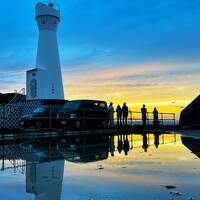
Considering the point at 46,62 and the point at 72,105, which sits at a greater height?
the point at 46,62

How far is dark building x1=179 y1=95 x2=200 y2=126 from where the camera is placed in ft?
80.7

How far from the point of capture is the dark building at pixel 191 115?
969 inches

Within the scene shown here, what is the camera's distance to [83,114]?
20188mm

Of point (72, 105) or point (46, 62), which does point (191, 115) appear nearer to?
point (72, 105)

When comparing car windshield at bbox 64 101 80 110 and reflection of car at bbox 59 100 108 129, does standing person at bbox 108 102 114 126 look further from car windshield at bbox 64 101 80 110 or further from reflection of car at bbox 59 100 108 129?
car windshield at bbox 64 101 80 110

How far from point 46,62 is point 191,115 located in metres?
11.8

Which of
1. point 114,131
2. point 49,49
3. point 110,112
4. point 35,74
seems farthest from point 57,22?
point 114,131

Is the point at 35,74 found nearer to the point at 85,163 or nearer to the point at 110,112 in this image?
the point at 110,112

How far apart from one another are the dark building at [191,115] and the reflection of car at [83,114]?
20.2 feet

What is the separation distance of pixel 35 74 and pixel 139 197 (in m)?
25.2

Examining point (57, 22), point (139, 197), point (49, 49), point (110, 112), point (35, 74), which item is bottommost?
point (139, 197)

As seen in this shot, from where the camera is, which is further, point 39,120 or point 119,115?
point 119,115

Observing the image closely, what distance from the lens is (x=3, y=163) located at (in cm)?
740

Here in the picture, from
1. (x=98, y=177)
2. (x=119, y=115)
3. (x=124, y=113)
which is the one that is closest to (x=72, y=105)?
(x=119, y=115)
